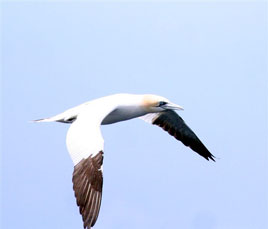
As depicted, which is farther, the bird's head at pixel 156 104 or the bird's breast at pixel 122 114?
the bird's head at pixel 156 104

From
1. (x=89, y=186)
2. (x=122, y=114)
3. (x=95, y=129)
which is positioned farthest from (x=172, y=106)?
(x=89, y=186)

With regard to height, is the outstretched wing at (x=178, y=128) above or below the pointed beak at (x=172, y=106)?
below

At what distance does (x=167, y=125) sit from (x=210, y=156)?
1714 millimetres

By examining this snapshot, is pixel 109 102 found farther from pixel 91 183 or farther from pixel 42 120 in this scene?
pixel 91 183

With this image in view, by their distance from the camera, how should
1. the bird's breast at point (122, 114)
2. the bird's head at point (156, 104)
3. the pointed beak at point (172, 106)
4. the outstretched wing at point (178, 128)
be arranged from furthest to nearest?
the outstretched wing at point (178, 128)
the pointed beak at point (172, 106)
the bird's head at point (156, 104)
the bird's breast at point (122, 114)

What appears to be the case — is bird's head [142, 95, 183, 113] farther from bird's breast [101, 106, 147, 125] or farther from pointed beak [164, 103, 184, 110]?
bird's breast [101, 106, 147, 125]

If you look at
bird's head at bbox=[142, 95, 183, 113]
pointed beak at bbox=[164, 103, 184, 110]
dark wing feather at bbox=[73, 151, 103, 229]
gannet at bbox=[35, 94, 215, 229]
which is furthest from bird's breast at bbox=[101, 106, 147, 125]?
dark wing feather at bbox=[73, 151, 103, 229]

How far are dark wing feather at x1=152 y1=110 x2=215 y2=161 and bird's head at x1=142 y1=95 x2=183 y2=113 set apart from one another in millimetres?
1559

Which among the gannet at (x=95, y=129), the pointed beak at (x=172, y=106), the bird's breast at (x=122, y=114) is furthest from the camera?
the pointed beak at (x=172, y=106)

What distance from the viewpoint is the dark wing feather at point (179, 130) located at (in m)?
18.1

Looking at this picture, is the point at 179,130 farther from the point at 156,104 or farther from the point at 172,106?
the point at 156,104

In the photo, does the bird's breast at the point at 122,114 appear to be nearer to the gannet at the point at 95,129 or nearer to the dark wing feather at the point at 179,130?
the gannet at the point at 95,129

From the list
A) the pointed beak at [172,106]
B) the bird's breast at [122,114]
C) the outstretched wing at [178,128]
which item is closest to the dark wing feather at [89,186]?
the bird's breast at [122,114]

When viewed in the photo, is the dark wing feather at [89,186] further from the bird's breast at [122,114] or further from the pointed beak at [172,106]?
the pointed beak at [172,106]
